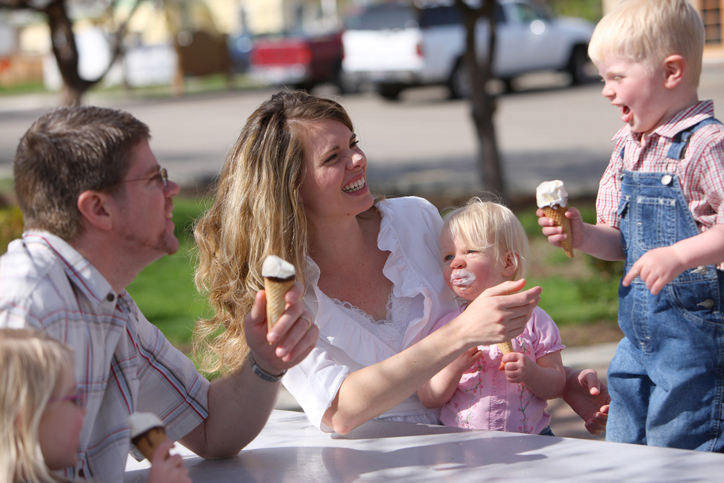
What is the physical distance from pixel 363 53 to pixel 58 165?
17.2m

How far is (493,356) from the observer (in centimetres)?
260

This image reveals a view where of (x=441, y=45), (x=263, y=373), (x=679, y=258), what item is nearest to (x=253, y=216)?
(x=263, y=373)

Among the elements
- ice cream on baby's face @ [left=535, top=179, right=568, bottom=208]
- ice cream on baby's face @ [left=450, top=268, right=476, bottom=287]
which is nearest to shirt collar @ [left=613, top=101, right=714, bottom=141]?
ice cream on baby's face @ [left=535, top=179, right=568, bottom=208]

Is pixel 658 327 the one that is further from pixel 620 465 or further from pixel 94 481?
pixel 94 481

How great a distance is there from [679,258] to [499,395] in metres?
0.81

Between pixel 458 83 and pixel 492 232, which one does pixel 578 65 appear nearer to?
pixel 458 83

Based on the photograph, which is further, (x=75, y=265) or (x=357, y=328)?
(x=357, y=328)

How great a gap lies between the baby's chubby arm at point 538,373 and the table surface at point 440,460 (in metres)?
0.23

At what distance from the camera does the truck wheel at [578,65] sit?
64.2 ft

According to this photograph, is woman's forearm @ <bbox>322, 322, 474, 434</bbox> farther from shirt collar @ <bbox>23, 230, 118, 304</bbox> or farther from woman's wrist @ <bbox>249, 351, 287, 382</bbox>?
shirt collar @ <bbox>23, 230, 118, 304</bbox>

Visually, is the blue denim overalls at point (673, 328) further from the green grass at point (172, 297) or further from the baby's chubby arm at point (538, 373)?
the green grass at point (172, 297)

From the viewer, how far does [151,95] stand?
2639 centimetres

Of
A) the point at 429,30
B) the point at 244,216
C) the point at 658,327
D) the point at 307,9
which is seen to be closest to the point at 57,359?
the point at 244,216

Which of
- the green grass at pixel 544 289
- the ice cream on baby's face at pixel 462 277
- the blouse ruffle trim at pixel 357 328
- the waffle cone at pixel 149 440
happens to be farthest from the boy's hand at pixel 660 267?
the green grass at pixel 544 289
